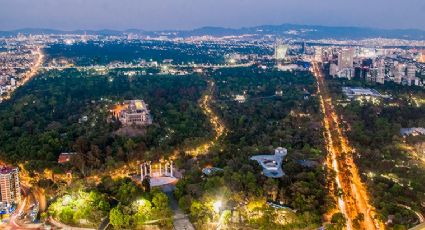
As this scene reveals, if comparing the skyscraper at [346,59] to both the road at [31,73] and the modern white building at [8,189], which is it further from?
the modern white building at [8,189]

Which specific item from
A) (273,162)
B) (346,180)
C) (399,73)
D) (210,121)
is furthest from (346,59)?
(346,180)

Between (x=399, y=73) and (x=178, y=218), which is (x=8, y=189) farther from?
(x=399, y=73)

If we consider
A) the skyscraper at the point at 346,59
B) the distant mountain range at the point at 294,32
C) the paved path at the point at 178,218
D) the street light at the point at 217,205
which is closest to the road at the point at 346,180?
the street light at the point at 217,205

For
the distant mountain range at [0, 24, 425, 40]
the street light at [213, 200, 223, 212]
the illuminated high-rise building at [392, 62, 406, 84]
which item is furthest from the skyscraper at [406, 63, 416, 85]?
the distant mountain range at [0, 24, 425, 40]

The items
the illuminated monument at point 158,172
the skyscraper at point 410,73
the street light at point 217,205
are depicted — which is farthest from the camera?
the skyscraper at point 410,73

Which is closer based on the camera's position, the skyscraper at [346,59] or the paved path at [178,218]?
the paved path at [178,218]

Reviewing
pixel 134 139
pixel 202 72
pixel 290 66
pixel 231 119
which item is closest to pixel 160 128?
pixel 134 139
